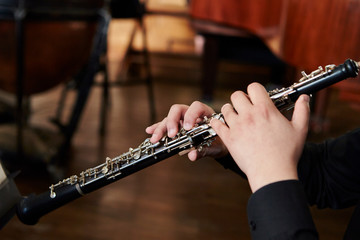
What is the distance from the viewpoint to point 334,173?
88 cm

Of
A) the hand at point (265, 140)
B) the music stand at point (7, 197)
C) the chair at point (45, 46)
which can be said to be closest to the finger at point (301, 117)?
the hand at point (265, 140)

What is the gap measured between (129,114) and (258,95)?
2.27 m

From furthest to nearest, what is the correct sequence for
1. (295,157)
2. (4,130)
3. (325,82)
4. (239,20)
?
(4,130), (239,20), (325,82), (295,157)

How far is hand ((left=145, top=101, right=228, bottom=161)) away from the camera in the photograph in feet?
2.52

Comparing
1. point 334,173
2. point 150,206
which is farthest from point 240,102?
point 150,206

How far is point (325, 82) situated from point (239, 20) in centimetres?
161

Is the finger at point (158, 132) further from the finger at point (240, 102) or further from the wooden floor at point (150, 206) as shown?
the wooden floor at point (150, 206)

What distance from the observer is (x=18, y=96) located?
1.80 m

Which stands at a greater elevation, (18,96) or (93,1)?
(93,1)

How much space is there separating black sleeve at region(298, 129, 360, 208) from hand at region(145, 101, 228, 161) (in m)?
0.18

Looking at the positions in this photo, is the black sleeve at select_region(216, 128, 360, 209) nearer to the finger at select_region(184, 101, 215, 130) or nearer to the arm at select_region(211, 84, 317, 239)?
the finger at select_region(184, 101, 215, 130)

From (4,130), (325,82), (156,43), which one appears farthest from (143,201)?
(156,43)

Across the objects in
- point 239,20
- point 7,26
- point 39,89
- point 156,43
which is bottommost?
point 156,43

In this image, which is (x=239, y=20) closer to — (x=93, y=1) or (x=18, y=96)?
(x=93, y=1)
